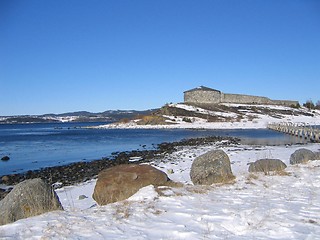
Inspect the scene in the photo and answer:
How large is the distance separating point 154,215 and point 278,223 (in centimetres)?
235

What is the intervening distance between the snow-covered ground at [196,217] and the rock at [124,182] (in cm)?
67

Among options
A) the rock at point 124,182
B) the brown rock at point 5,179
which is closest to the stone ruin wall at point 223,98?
the brown rock at point 5,179

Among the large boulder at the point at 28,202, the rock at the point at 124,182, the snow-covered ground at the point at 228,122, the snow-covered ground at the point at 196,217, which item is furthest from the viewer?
the snow-covered ground at the point at 228,122

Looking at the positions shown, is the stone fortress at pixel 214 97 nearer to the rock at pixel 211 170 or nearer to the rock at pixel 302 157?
the rock at pixel 302 157

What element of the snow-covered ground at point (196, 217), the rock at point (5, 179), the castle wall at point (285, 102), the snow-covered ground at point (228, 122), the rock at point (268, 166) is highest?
the castle wall at point (285, 102)

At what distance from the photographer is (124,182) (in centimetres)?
895

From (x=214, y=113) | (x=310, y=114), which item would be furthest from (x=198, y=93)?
(x=310, y=114)

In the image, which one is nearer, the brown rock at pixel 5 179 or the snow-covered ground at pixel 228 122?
the brown rock at pixel 5 179

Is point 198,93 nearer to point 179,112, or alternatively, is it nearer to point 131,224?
point 179,112

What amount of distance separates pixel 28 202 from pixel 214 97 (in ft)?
319

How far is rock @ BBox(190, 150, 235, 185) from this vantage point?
10.1 metres

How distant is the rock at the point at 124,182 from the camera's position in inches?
342

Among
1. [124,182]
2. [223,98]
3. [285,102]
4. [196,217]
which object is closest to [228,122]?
[223,98]

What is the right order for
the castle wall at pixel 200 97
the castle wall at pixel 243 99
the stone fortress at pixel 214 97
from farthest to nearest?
the castle wall at pixel 243 99 < the stone fortress at pixel 214 97 < the castle wall at pixel 200 97
